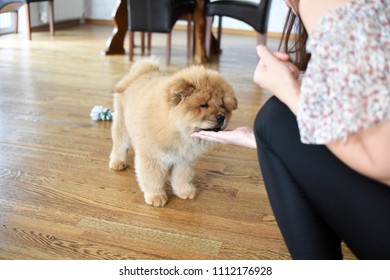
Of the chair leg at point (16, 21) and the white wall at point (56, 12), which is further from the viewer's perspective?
the white wall at point (56, 12)

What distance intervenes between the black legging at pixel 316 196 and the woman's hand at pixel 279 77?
93 millimetres

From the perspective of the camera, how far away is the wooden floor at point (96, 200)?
1324mm

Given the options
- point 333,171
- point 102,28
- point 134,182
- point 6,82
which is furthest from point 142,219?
point 102,28

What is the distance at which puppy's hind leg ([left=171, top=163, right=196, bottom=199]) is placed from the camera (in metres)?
1.64

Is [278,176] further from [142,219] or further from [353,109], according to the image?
[142,219]

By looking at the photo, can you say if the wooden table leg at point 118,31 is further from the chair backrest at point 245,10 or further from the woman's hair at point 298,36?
the woman's hair at point 298,36

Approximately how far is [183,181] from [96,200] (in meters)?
0.33

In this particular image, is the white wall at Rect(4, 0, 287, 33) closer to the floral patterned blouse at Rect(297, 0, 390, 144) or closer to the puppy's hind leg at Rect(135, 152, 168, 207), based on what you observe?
the puppy's hind leg at Rect(135, 152, 168, 207)

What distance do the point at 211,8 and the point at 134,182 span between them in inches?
110

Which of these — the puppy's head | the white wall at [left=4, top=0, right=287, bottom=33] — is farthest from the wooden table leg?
the puppy's head

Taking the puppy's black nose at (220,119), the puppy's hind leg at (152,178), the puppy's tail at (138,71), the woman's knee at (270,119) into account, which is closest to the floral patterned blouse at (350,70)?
the woman's knee at (270,119)

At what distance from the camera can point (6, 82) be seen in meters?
3.11

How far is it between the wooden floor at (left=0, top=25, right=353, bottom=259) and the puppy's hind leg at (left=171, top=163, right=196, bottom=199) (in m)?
0.03

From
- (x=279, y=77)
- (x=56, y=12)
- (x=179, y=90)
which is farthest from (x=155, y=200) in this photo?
(x=56, y=12)
